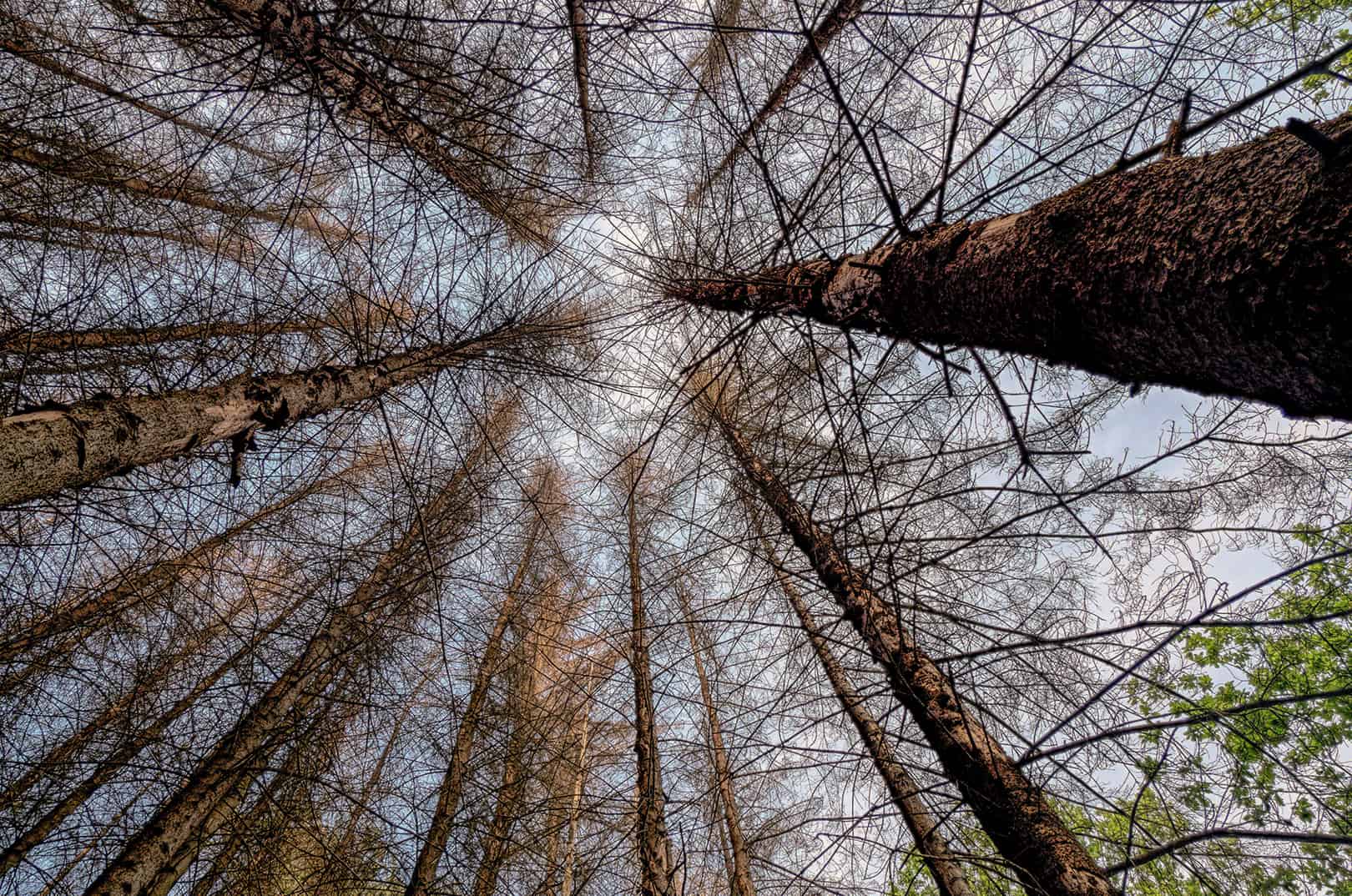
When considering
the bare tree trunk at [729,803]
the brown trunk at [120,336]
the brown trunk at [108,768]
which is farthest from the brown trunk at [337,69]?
the bare tree trunk at [729,803]

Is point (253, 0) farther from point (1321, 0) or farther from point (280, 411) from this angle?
point (1321, 0)

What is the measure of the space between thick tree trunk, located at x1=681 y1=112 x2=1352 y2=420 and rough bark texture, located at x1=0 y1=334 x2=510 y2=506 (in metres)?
2.58

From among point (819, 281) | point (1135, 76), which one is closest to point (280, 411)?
point (819, 281)

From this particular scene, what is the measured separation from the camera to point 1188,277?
106 centimetres

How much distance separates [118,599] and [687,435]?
3.71 meters

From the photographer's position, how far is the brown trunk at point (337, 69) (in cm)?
191

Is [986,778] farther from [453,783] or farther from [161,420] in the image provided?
[161,420]

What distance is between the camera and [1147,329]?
1.17m

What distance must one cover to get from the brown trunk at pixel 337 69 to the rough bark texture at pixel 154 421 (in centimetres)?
87

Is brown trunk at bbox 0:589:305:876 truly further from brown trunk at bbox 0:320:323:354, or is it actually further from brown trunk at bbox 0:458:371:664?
brown trunk at bbox 0:320:323:354

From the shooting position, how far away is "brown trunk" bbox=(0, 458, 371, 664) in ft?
8.77

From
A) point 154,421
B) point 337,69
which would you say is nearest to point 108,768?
point 154,421

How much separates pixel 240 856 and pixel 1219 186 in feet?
15.1

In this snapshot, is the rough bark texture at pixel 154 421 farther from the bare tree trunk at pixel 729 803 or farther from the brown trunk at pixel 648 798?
the bare tree trunk at pixel 729 803
